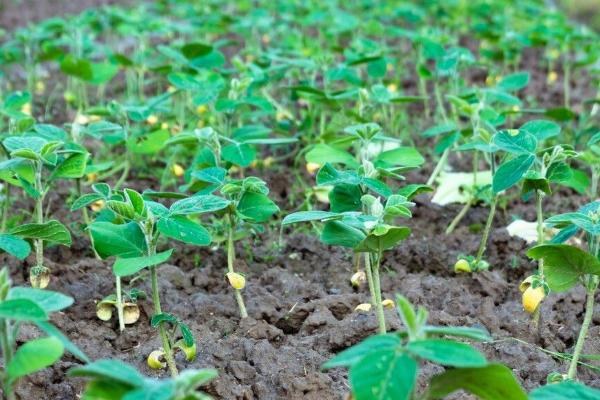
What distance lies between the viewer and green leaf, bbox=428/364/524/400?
146 cm

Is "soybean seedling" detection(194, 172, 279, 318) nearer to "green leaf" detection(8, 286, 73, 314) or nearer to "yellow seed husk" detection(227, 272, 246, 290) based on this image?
"yellow seed husk" detection(227, 272, 246, 290)

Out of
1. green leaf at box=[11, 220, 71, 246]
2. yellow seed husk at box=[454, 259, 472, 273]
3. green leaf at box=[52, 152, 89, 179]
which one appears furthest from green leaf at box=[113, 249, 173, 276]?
yellow seed husk at box=[454, 259, 472, 273]

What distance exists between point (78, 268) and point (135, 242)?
0.72 m

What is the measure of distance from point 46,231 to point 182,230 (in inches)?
16.6

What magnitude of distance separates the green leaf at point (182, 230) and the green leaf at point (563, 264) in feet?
2.17

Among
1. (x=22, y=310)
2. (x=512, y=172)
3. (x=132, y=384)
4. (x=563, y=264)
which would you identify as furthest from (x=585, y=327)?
(x=22, y=310)

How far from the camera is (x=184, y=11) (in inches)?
227

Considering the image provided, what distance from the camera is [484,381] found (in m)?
1.49

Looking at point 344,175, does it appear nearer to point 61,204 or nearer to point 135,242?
point 135,242

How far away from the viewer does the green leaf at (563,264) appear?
6.04ft

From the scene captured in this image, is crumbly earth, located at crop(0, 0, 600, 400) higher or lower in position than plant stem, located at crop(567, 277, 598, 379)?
lower

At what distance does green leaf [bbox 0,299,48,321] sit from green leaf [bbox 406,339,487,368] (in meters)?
0.56

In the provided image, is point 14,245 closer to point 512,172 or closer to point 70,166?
point 70,166

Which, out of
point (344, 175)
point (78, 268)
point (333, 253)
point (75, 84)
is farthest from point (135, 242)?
point (75, 84)
